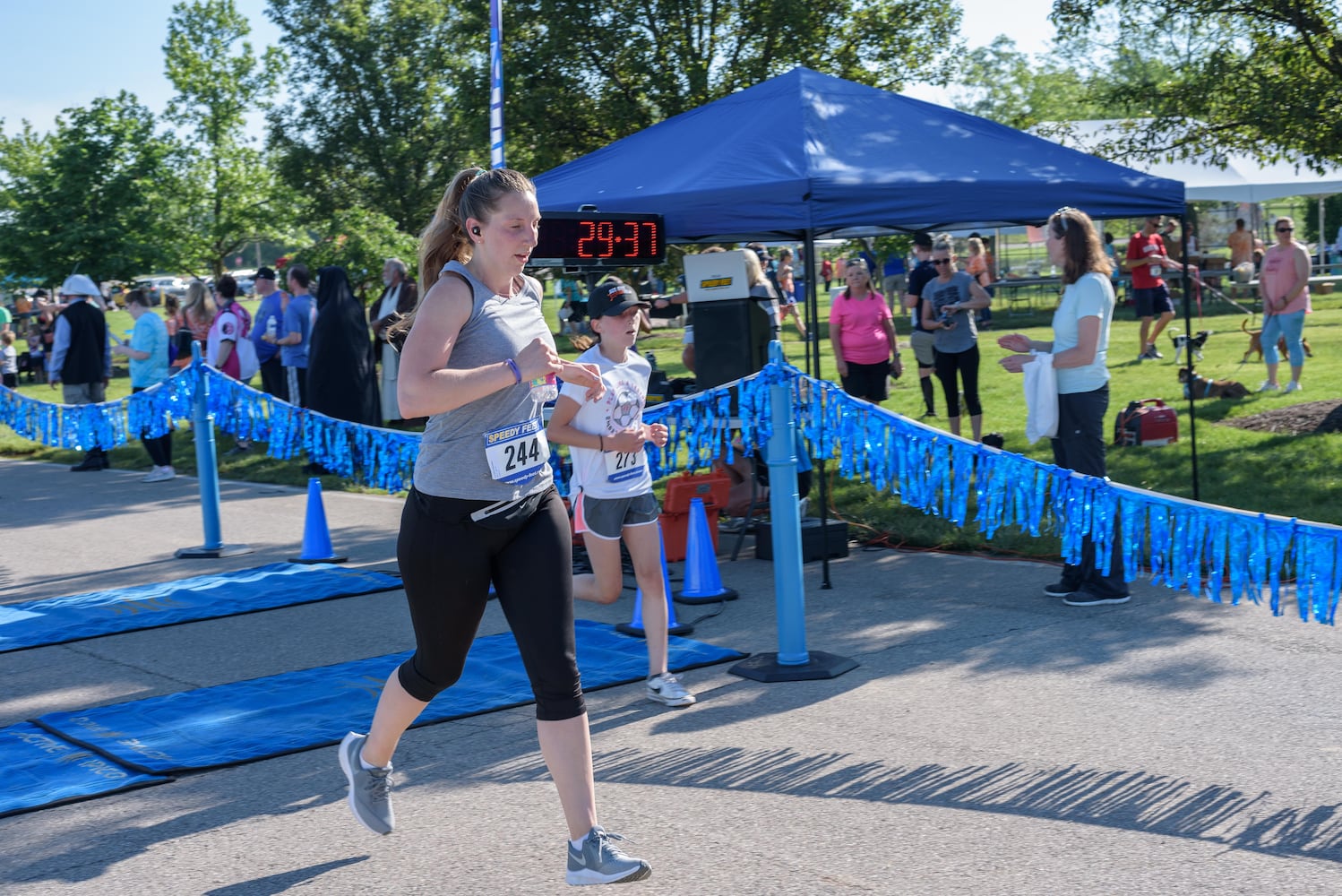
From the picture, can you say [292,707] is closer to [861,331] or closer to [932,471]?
[932,471]

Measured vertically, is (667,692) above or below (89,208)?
below

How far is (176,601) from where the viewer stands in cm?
849

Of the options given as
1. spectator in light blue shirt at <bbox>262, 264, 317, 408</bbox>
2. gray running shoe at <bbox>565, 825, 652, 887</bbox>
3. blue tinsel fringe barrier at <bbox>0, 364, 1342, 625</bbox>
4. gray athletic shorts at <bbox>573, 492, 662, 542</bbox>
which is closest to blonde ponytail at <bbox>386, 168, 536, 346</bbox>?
gray running shoe at <bbox>565, 825, 652, 887</bbox>

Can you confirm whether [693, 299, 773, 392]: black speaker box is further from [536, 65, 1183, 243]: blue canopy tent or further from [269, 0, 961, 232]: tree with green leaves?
[269, 0, 961, 232]: tree with green leaves

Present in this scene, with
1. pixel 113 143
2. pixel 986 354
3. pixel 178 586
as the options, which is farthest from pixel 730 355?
pixel 113 143

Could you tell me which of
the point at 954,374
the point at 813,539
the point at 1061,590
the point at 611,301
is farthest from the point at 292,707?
the point at 954,374

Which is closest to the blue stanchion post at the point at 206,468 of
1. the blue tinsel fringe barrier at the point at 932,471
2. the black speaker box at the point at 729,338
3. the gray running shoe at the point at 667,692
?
the blue tinsel fringe barrier at the point at 932,471

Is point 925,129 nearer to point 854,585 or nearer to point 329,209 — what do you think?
point 854,585

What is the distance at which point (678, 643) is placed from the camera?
6.97 m

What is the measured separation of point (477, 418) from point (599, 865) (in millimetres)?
1310

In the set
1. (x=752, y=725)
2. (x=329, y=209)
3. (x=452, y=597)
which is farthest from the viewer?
(x=329, y=209)

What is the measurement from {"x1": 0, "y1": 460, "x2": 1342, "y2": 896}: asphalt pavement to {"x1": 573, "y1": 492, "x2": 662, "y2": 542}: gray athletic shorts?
76cm

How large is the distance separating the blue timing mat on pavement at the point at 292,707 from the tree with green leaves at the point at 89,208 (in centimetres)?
3216

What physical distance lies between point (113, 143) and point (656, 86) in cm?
2533
